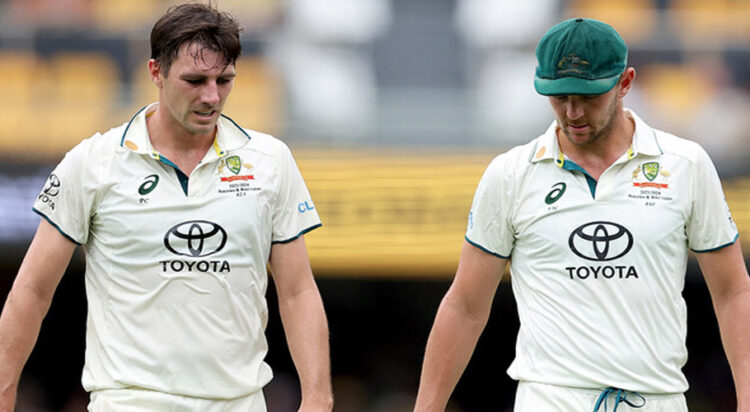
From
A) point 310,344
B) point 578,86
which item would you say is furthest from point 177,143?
point 578,86

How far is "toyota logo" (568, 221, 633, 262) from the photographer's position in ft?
15.2

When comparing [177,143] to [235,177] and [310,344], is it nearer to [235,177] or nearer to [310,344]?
[235,177]

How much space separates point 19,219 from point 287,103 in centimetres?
245

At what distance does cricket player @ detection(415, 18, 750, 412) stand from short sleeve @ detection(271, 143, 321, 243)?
0.62m

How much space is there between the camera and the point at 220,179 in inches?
190

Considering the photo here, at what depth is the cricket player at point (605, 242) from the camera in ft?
15.1

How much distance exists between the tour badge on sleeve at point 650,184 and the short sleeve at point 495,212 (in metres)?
0.43

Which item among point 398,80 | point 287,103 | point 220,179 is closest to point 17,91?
point 287,103

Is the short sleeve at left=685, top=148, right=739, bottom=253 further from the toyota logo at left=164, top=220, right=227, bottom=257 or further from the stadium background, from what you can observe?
the stadium background

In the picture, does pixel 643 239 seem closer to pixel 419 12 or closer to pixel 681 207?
pixel 681 207

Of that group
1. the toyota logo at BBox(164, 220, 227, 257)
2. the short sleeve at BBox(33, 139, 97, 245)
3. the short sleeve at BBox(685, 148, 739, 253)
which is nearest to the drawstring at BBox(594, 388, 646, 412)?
the short sleeve at BBox(685, 148, 739, 253)

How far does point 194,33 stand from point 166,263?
78cm

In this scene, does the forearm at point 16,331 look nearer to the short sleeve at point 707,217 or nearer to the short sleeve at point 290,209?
the short sleeve at point 290,209

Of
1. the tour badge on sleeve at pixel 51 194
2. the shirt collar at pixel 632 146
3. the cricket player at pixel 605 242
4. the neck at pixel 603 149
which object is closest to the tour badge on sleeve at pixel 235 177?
the tour badge on sleeve at pixel 51 194
